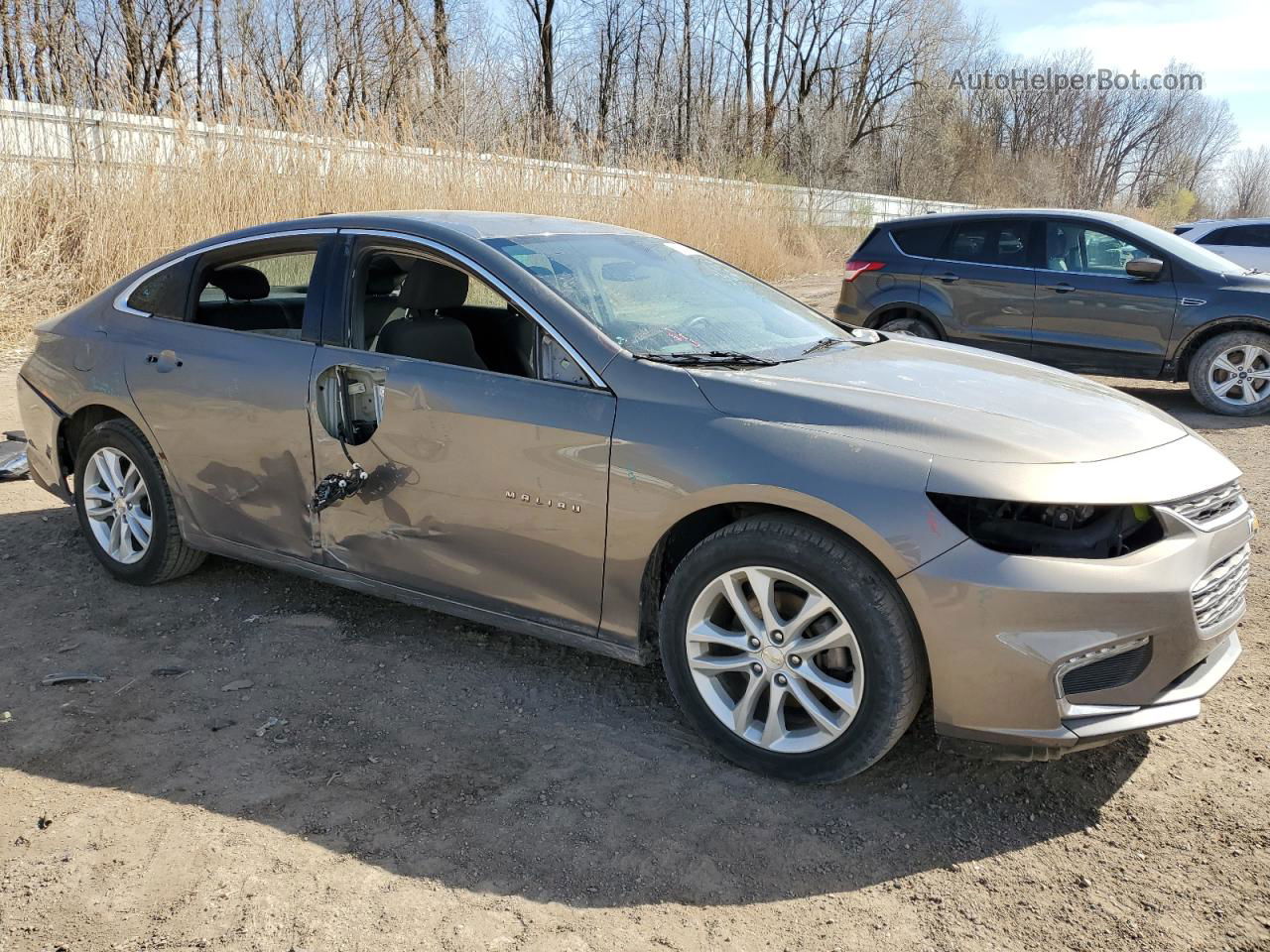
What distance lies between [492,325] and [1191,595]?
278 cm

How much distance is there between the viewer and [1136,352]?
881 centimetres

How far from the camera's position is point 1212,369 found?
345 inches

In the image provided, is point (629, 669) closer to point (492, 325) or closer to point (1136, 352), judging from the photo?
point (492, 325)

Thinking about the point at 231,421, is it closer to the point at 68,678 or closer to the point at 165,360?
the point at 165,360

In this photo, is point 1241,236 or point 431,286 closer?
point 431,286

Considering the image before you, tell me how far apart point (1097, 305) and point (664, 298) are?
20.5 ft

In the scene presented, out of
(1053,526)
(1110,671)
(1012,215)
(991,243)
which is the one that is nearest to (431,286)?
(1053,526)

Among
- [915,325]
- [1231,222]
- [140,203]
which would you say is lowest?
[915,325]

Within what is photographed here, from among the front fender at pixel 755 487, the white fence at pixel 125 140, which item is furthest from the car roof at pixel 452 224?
the white fence at pixel 125 140

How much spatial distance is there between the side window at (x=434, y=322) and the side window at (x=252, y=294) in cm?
39

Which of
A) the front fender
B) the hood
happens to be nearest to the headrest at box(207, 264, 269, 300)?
the front fender

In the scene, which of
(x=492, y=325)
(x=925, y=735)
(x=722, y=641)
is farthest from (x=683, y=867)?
(x=492, y=325)

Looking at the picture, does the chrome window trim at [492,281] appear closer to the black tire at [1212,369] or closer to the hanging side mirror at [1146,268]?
the hanging side mirror at [1146,268]

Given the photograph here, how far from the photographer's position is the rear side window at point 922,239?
9711 millimetres
